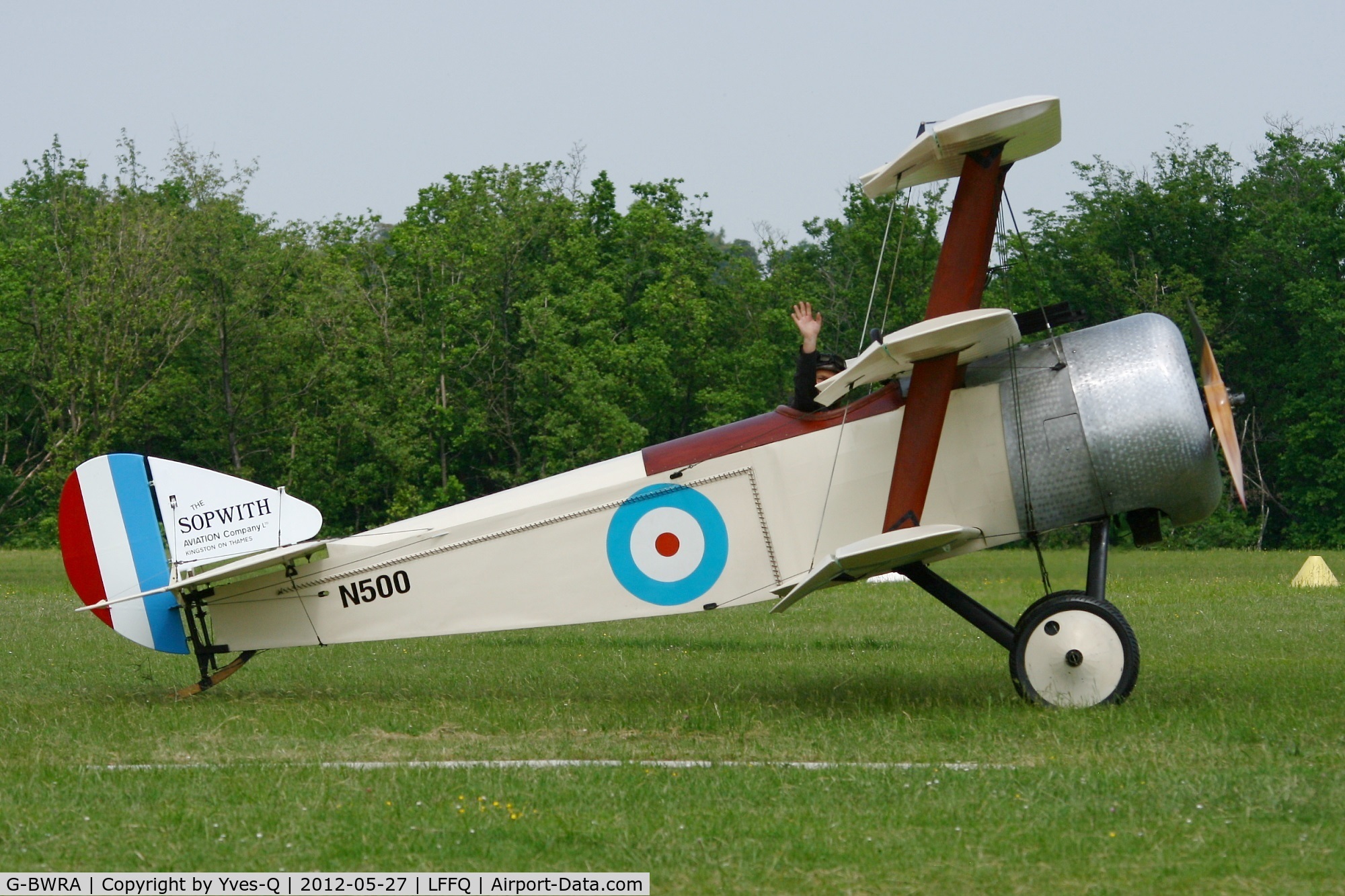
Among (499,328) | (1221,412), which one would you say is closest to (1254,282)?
(499,328)

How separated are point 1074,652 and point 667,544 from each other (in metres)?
2.86

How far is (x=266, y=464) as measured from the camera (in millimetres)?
48156

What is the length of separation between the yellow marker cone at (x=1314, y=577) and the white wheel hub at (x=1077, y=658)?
1324 cm

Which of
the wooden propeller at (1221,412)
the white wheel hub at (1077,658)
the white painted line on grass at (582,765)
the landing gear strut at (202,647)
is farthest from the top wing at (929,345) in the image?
the landing gear strut at (202,647)

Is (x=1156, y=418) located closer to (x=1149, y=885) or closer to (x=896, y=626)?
(x=1149, y=885)

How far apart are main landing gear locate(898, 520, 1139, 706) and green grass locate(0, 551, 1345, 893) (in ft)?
0.63

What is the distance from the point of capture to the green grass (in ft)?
18.6

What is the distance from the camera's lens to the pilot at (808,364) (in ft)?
30.6

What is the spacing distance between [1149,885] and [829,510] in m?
4.33

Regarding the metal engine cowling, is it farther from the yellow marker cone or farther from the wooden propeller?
the yellow marker cone

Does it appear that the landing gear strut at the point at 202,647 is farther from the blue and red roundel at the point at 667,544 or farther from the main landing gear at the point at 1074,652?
the main landing gear at the point at 1074,652

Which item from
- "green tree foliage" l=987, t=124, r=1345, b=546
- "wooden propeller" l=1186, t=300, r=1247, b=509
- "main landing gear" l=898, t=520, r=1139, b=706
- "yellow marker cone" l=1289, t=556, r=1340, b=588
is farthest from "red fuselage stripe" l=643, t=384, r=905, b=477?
"green tree foliage" l=987, t=124, r=1345, b=546

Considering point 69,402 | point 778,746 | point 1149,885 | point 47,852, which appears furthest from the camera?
point 69,402

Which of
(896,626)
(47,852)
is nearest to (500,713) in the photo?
(47,852)
